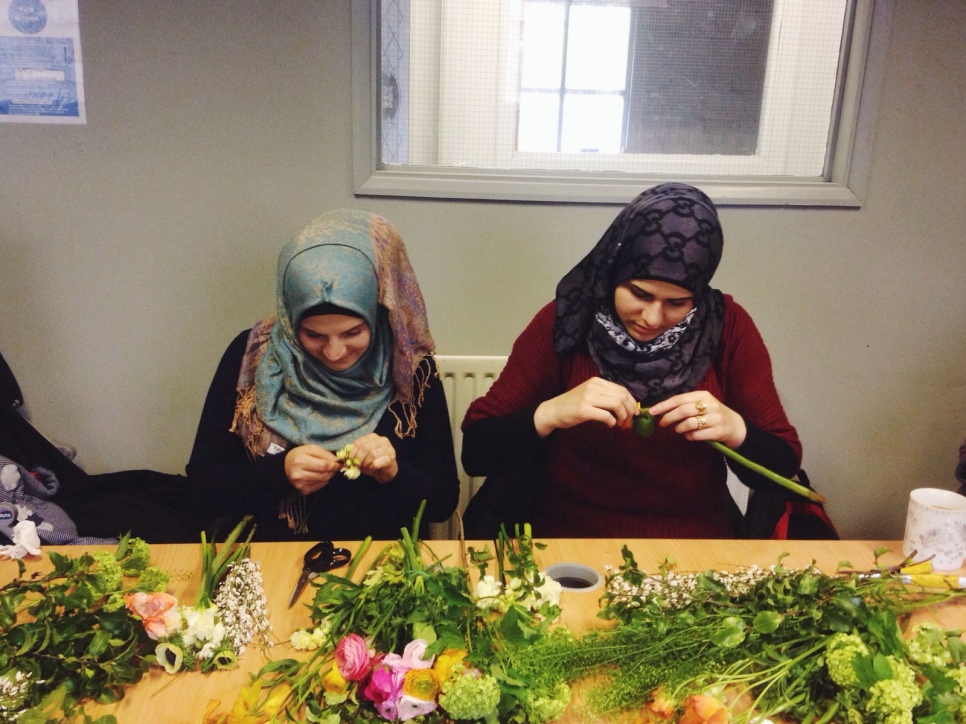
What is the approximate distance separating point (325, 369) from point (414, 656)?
0.74 meters

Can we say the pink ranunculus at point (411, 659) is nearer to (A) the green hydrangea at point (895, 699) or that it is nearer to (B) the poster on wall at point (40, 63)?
(A) the green hydrangea at point (895, 699)

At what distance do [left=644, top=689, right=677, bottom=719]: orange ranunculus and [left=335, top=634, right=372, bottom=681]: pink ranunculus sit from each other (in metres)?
0.31

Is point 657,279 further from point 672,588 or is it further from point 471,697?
point 471,697

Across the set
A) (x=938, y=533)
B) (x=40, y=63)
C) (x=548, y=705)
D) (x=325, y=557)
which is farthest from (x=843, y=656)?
(x=40, y=63)

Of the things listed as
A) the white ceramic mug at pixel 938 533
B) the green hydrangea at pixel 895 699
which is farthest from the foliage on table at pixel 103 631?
the white ceramic mug at pixel 938 533

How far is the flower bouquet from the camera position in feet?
2.57

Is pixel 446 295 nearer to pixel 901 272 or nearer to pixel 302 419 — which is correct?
pixel 302 419

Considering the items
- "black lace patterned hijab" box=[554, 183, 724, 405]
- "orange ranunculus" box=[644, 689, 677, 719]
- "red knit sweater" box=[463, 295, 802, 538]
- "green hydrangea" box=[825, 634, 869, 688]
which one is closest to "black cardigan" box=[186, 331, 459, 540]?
"red knit sweater" box=[463, 295, 802, 538]

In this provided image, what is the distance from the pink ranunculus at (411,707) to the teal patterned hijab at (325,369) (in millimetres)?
697

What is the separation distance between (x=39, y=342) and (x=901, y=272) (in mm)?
2383

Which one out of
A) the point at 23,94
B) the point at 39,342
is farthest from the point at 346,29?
the point at 39,342

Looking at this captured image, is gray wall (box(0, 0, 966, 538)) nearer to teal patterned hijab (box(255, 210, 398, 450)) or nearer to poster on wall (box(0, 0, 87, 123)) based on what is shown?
poster on wall (box(0, 0, 87, 123))

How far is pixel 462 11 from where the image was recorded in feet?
5.65

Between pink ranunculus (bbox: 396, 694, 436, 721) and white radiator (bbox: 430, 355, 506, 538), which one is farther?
white radiator (bbox: 430, 355, 506, 538)
